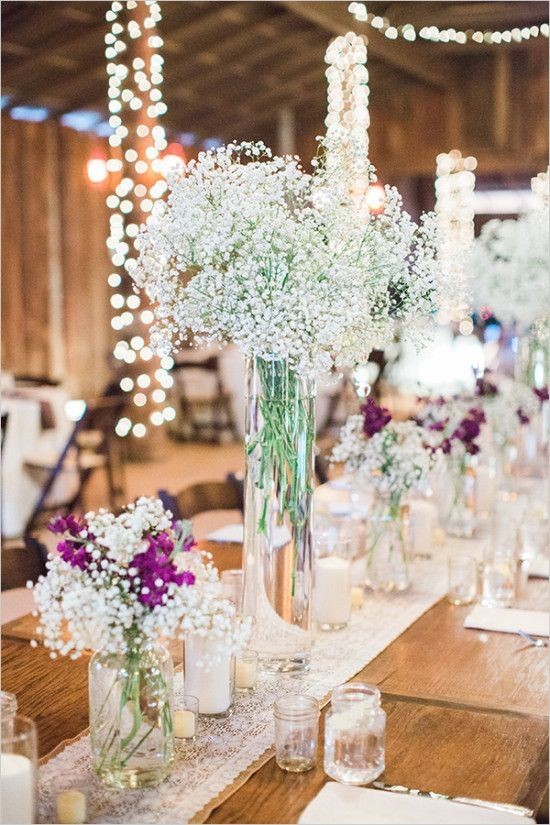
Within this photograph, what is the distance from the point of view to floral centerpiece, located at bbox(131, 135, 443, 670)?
1771 millimetres

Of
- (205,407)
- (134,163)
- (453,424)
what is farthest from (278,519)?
Answer: (205,407)

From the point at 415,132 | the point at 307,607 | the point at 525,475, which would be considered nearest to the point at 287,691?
the point at 307,607

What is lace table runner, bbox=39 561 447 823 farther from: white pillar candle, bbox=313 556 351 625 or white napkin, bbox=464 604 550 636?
white napkin, bbox=464 604 550 636

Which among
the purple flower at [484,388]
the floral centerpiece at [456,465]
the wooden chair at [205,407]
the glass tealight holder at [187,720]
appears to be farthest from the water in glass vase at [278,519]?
the wooden chair at [205,407]

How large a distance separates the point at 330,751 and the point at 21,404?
5.06 meters

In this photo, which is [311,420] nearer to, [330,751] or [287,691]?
[287,691]

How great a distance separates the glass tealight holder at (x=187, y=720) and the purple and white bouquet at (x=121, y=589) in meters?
0.14

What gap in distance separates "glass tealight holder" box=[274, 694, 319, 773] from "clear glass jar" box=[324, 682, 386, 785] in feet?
0.09

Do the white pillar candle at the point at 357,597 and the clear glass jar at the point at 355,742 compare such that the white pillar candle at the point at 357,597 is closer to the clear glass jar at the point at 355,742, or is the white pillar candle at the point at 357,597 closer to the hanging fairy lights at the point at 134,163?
the clear glass jar at the point at 355,742

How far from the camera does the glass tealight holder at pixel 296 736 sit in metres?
1.48

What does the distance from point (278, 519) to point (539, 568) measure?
1035 millimetres

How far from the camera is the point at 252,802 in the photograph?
54.9 inches

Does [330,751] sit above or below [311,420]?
below

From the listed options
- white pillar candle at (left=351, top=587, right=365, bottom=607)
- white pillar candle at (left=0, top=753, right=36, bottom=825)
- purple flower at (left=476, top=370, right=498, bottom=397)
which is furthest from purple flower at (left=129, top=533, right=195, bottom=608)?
purple flower at (left=476, top=370, right=498, bottom=397)
